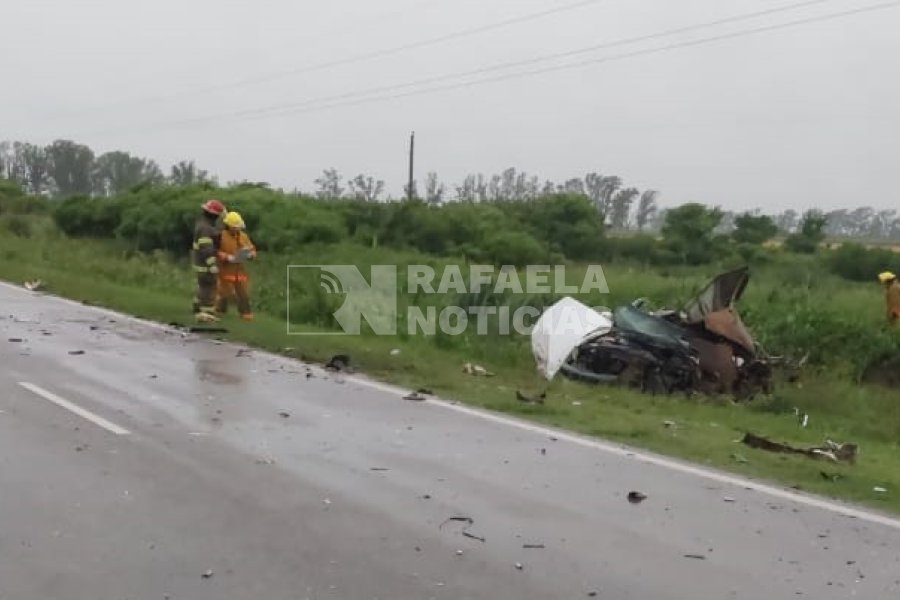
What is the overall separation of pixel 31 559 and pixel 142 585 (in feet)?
2.15

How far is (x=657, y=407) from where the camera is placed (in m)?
10.1

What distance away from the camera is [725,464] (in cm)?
732

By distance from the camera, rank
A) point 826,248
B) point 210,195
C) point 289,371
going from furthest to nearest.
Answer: point 210,195, point 826,248, point 289,371

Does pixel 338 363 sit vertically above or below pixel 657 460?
above

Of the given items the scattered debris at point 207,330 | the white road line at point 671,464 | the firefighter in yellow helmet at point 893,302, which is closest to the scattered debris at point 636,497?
the white road line at point 671,464

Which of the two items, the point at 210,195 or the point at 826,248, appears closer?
the point at 826,248

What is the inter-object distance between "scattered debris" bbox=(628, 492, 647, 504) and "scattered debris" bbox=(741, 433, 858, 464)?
210 cm

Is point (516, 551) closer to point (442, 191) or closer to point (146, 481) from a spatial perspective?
point (146, 481)

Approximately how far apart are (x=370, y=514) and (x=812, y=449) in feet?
13.4

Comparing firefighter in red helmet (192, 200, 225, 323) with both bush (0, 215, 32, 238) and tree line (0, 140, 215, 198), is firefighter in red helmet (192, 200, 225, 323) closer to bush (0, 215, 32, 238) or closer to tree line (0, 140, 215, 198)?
bush (0, 215, 32, 238)

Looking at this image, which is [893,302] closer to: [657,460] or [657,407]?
[657,407]

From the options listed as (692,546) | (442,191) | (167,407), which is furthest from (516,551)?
(442,191)

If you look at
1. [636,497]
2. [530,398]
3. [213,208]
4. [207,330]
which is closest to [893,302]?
[530,398]

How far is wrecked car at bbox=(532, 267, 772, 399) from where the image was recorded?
452 inches
